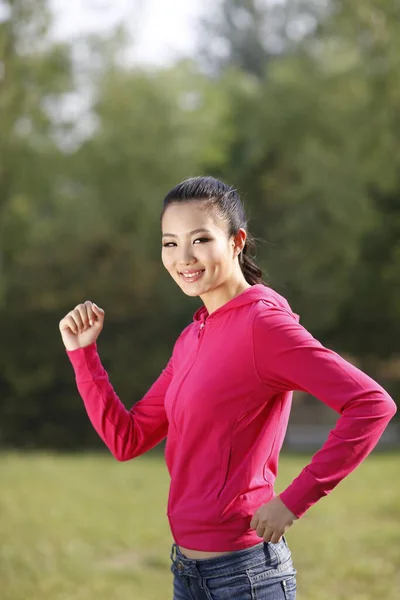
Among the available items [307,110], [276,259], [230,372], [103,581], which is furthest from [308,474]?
[307,110]

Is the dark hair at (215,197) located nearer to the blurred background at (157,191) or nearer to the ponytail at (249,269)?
the ponytail at (249,269)

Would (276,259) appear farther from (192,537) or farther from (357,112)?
(192,537)

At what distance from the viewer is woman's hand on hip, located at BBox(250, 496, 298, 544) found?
1.58 meters

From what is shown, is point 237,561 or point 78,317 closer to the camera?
→ point 237,561

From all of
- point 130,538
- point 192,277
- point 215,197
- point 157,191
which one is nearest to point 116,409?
point 192,277

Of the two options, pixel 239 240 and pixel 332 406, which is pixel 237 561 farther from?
pixel 239 240

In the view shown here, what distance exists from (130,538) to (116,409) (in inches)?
196

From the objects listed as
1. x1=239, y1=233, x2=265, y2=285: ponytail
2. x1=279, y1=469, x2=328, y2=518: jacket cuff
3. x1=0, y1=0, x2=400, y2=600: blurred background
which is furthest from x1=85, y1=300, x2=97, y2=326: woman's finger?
x1=0, y1=0, x2=400, y2=600: blurred background

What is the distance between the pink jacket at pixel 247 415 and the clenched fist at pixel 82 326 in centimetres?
24

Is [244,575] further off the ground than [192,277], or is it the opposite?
[192,277]

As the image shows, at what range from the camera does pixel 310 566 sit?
5.77 m

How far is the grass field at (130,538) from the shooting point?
17.5 feet

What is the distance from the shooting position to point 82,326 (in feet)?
6.46

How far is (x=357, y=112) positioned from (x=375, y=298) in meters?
3.10
